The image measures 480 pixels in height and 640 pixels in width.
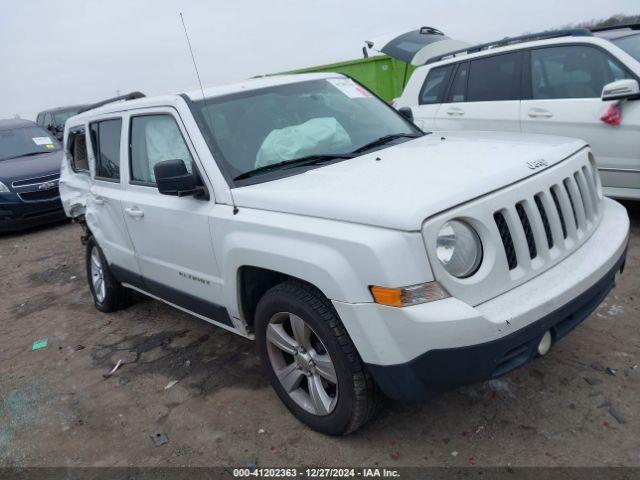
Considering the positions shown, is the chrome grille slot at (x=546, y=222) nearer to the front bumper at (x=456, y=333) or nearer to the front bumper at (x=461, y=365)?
the front bumper at (x=456, y=333)

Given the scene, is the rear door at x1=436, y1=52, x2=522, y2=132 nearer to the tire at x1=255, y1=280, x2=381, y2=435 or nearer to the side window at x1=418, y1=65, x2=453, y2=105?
the side window at x1=418, y1=65, x2=453, y2=105

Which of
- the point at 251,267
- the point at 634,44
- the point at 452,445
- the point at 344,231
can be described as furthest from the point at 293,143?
the point at 634,44

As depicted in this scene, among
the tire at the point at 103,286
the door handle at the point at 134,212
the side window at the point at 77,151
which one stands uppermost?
the side window at the point at 77,151

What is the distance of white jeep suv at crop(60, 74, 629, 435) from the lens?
2.20 m

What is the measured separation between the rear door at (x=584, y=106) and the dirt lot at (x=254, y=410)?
36.6 inches

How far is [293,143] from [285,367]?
4.17 feet

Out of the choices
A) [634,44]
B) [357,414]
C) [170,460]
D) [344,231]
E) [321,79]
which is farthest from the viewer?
[634,44]

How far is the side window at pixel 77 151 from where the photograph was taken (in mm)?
5156

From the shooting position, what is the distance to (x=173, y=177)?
9.70 feet

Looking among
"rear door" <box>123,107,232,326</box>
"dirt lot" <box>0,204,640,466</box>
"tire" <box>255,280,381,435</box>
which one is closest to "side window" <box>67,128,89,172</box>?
"rear door" <box>123,107,232,326</box>

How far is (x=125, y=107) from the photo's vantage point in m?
3.97

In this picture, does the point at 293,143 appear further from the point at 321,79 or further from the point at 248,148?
the point at 321,79

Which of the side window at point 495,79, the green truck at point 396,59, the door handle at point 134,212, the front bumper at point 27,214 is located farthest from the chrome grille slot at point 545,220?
the front bumper at point 27,214

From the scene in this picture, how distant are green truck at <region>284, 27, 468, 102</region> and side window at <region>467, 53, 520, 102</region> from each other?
6.54ft
